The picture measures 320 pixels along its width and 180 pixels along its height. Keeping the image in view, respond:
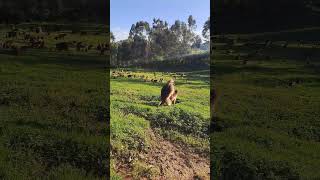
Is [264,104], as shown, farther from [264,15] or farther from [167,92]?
[167,92]

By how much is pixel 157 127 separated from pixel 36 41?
2816 millimetres

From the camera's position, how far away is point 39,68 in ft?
40.3

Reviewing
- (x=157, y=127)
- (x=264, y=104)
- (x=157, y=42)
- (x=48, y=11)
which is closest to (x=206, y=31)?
(x=157, y=42)

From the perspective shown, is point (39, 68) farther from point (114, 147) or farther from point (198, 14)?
point (198, 14)

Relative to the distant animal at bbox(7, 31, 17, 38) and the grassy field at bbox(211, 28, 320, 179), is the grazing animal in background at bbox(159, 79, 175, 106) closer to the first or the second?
the grassy field at bbox(211, 28, 320, 179)

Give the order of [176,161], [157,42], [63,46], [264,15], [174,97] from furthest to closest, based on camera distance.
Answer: [157,42] → [63,46] → [264,15] → [174,97] → [176,161]

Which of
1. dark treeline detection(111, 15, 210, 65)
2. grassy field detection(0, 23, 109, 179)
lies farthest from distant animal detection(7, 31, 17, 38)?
dark treeline detection(111, 15, 210, 65)

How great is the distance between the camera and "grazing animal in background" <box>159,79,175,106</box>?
12000 millimetres

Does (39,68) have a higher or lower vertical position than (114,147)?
higher

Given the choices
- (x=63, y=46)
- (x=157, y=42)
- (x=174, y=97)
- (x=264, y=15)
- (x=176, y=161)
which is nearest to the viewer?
(x=176, y=161)

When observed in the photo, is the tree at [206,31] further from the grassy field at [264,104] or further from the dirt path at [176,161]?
the dirt path at [176,161]

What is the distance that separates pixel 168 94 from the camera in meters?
12.0

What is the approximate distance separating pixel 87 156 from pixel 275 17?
171 inches

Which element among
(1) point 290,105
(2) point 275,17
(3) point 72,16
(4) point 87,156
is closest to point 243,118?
(1) point 290,105
